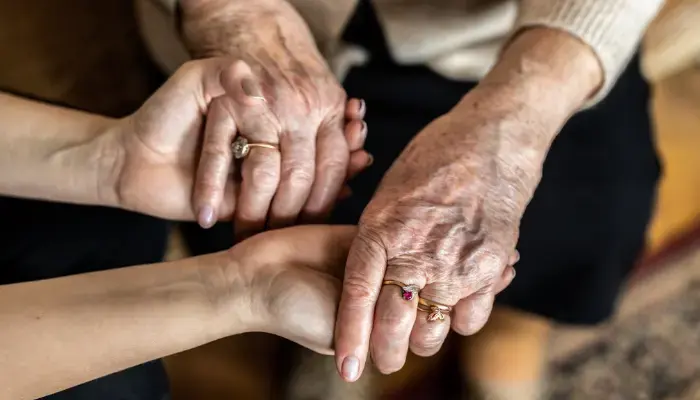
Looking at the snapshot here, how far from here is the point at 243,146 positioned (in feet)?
2.34

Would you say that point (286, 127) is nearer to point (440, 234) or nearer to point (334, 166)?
point (334, 166)

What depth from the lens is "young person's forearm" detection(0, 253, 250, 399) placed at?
2.02ft

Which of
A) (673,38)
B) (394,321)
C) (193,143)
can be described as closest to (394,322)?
(394,321)

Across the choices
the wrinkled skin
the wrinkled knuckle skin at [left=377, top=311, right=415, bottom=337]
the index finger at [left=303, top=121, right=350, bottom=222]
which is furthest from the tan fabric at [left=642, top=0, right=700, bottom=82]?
the wrinkled knuckle skin at [left=377, top=311, right=415, bottom=337]

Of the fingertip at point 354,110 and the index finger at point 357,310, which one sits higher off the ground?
the fingertip at point 354,110

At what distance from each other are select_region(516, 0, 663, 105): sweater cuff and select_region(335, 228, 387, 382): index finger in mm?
331

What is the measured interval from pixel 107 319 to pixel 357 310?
22cm

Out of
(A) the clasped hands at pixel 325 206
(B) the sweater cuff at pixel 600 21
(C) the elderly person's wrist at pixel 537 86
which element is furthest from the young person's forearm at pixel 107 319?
(B) the sweater cuff at pixel 600 21

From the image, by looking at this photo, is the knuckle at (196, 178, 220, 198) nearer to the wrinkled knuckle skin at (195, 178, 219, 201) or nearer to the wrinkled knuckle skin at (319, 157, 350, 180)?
the wrinkled knuckle skin at (195, 178, 219, 201)

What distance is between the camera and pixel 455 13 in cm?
89

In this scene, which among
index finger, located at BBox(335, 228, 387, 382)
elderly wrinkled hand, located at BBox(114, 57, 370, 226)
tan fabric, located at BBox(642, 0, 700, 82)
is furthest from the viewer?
tan fabric, located at BBox(642, 0, 700, 82)

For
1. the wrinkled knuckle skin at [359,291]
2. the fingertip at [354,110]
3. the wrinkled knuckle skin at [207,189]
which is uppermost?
the fingertip at [354,110]

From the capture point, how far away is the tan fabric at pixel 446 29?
795 millimetres

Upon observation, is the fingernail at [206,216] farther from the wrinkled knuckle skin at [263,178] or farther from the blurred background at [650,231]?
the blurred background at [650,231]
